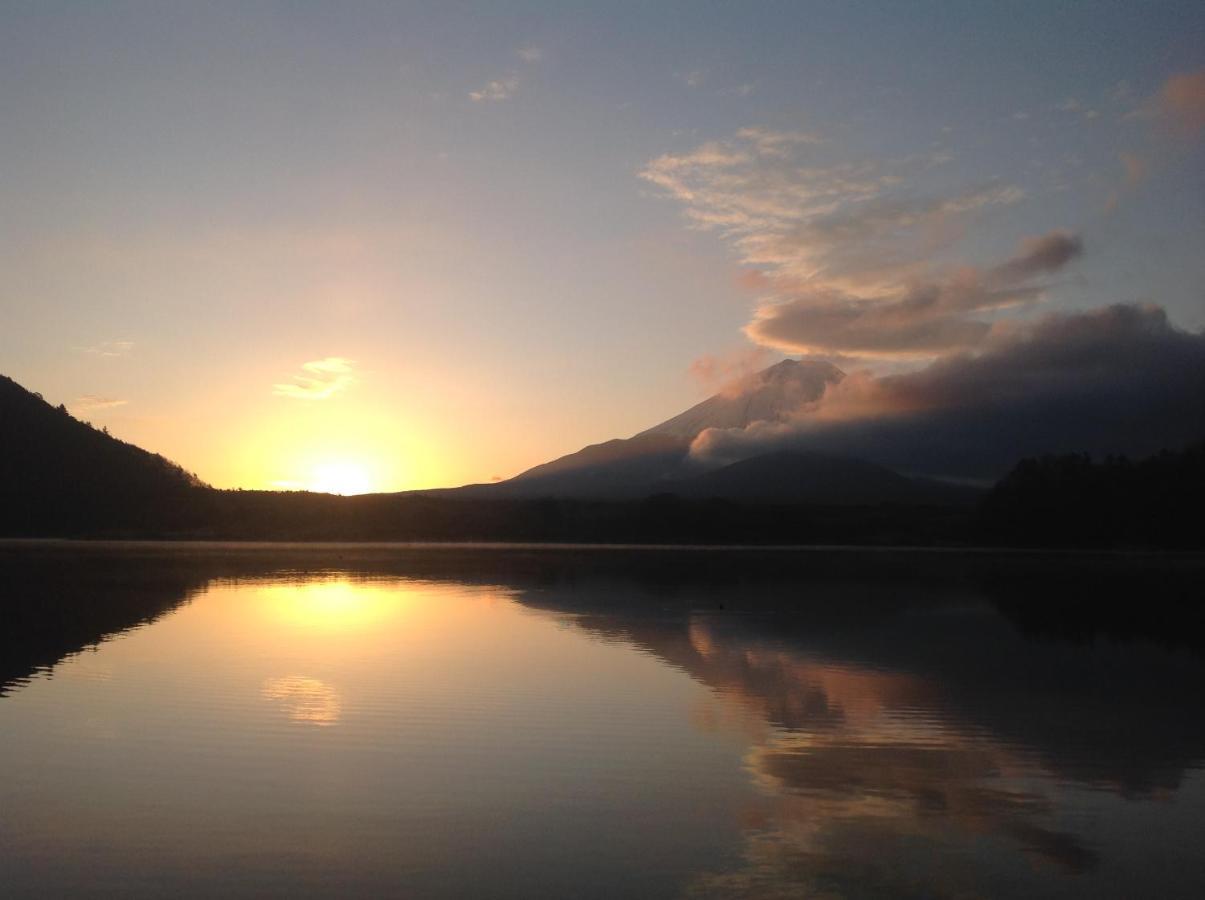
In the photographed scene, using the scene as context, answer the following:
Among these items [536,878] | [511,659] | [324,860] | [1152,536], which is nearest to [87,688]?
[511,659]

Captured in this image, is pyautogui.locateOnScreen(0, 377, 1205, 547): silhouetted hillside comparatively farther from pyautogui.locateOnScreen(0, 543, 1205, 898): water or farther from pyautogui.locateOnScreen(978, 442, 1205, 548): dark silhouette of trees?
pyautogui.locateOnScreen(0, 543, 1205, 898): water

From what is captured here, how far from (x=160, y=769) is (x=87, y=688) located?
5890 millimetres

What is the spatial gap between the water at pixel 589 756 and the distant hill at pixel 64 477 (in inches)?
3477

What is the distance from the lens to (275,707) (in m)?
15.5

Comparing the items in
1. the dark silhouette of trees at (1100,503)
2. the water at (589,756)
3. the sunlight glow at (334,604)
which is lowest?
the water at (589,756)

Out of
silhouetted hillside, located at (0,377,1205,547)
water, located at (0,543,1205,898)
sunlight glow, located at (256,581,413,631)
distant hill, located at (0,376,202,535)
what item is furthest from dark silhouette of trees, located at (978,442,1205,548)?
distant hill, located at (0,376,202,535)

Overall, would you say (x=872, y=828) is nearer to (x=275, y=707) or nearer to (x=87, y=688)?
(x=275, y=707)

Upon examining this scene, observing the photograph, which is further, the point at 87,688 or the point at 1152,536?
the point at 1152,536

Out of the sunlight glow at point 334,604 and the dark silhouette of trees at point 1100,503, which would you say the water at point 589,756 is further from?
the dark silhouette of trees at point 1100,503

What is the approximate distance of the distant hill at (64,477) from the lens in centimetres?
10656

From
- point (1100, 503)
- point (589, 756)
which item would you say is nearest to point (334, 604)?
point (589, 756)

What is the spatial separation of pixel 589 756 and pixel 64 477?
376ft

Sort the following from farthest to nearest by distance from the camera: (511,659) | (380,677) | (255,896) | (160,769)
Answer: (511,659) < (380,677) < (160,769) < (255,896)

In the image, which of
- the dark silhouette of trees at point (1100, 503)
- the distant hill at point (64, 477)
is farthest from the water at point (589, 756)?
the distant hill at point (64, 477)
